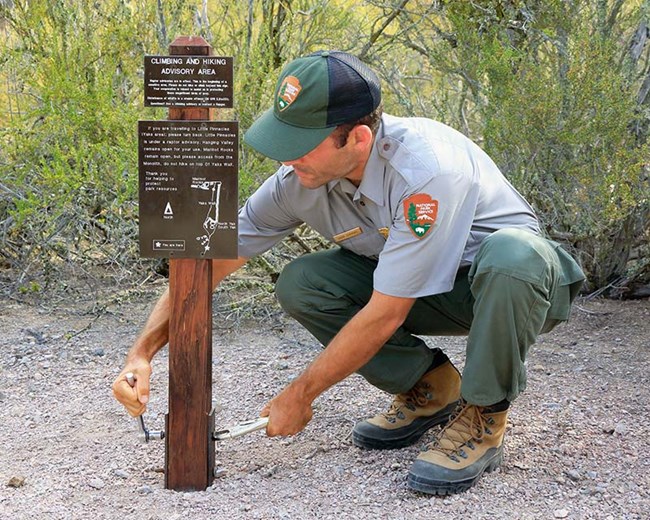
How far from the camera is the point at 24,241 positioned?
477 centimetres

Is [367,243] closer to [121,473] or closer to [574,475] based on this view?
[574,475]

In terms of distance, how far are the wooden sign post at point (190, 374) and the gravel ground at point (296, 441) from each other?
7 centimetres

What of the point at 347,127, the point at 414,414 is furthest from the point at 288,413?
the point at 347,127

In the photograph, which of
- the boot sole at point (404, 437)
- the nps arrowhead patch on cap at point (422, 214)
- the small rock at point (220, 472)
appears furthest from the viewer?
the boot sole at point (404, 437)

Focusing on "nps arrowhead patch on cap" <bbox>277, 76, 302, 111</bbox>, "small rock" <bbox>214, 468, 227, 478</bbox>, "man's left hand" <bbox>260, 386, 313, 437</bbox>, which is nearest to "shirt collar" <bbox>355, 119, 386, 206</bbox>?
"nps arrowhead patch on cap" <bbox>277, 76, 302, 111</bbox>

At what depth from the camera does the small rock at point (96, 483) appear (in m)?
2.67

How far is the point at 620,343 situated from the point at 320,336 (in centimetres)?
157

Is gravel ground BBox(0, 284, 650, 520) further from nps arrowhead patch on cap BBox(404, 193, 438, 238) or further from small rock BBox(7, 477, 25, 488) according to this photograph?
nps arrowhead patch on cap BBox(404, 193, 438, 238)

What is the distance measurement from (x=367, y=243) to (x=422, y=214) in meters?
0.48

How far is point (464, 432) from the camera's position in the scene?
8.45ft

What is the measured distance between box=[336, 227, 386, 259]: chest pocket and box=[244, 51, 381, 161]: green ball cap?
443mm

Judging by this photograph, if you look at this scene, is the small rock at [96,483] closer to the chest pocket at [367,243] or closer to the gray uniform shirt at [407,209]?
the gray uniform shirt at [407,209]

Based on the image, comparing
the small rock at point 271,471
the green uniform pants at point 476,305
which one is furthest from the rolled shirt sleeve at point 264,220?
the small rock at point 271,471

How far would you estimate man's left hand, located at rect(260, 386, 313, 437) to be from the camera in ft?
7.93
